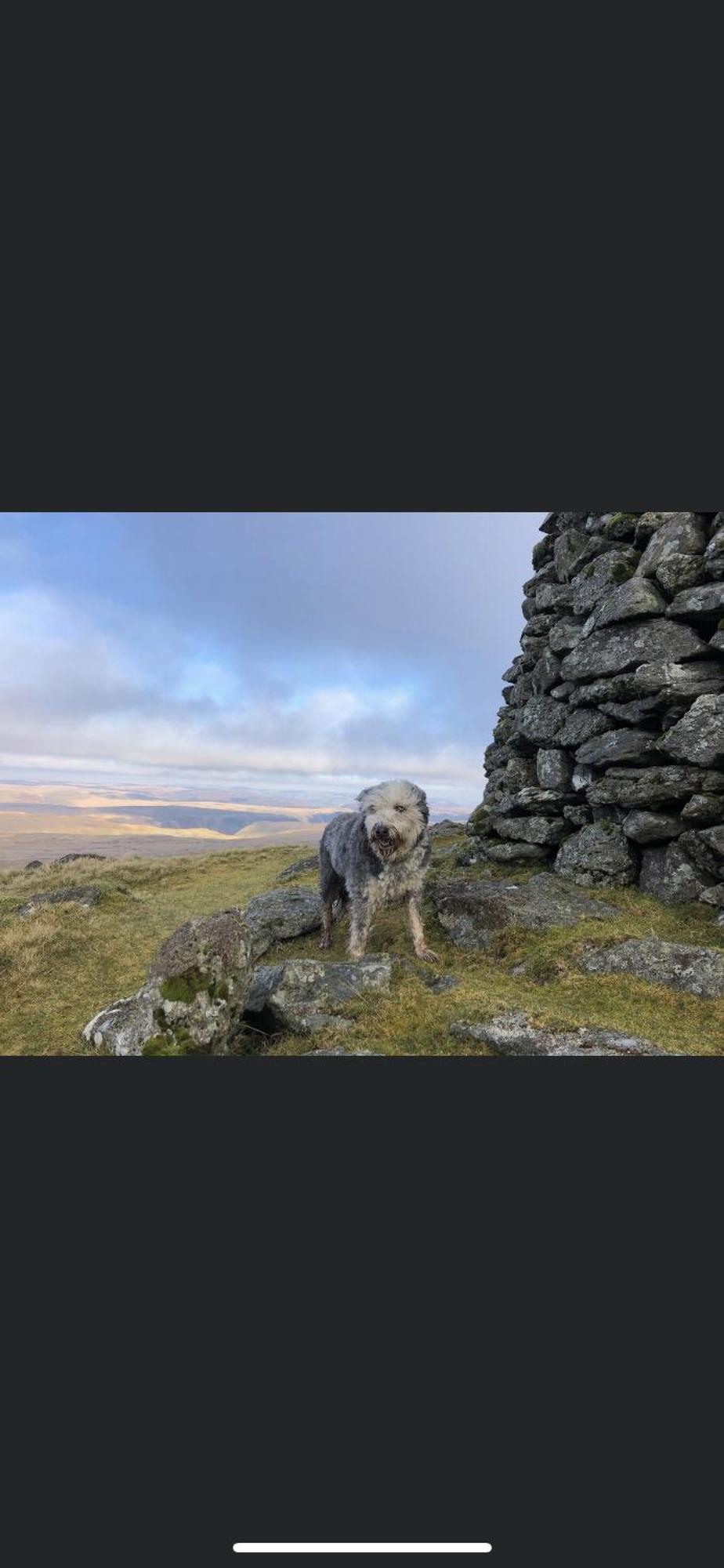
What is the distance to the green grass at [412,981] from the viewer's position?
291 inches

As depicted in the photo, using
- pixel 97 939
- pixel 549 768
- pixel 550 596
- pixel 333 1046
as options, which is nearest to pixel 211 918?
pixel 333 1046

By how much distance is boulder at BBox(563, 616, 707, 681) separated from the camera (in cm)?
1392

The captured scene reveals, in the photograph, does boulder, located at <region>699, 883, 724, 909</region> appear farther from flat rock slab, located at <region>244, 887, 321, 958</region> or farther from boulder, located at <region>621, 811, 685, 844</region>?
flat rock slab, located at <region>244, 887, 321, 958</region>

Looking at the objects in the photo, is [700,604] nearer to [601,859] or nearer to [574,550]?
[574,550]

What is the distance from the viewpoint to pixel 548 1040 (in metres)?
6.62

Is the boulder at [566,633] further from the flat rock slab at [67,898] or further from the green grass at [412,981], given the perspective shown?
the flat rock slab at [67,898]

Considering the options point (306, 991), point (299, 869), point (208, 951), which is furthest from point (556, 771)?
point (299, 869)

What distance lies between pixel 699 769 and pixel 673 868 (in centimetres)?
228

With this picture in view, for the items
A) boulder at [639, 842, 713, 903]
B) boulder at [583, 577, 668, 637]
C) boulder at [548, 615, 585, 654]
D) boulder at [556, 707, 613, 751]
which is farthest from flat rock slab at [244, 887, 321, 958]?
boulder at [583, 577, 668, 637]

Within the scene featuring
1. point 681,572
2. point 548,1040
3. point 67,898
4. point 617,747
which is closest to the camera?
point 548,1040

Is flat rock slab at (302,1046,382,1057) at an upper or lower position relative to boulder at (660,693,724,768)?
lower

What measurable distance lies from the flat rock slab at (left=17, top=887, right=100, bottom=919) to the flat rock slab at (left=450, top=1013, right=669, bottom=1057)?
1432 centimetres

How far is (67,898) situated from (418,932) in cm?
1363

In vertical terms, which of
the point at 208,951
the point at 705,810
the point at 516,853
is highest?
the point at 705,810
